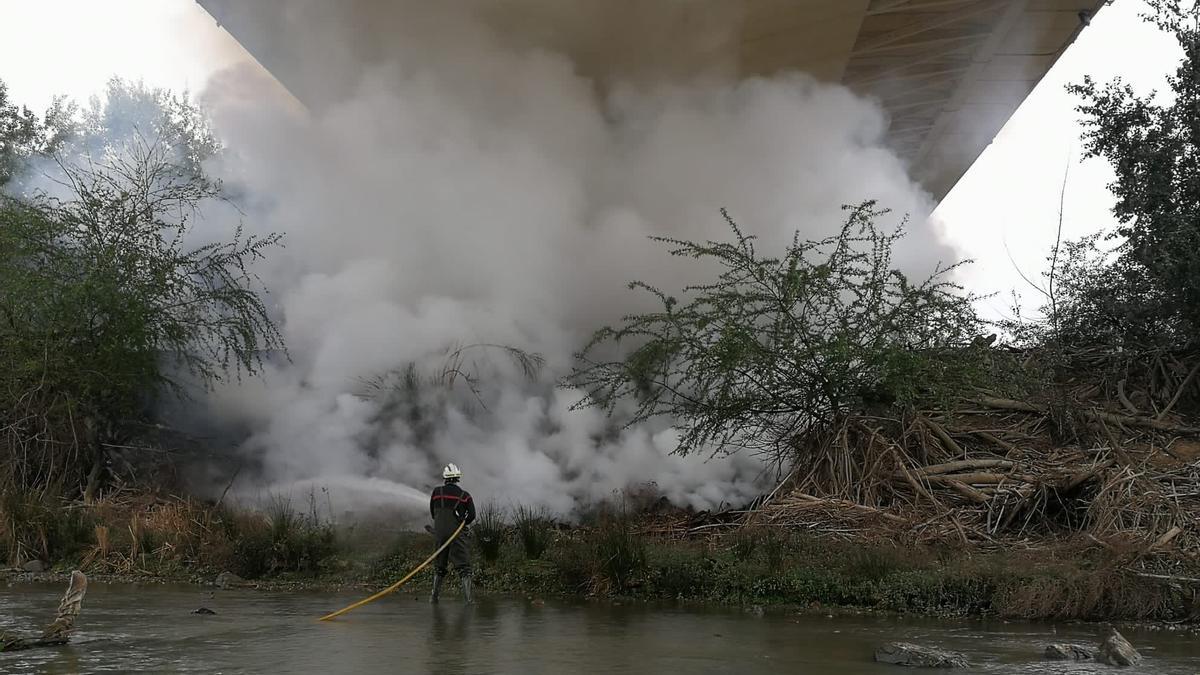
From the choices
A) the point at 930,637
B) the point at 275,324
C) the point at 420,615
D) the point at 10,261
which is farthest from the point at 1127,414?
the point at 10,261

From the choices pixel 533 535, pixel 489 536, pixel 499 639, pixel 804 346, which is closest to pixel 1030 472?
pixel 804 346

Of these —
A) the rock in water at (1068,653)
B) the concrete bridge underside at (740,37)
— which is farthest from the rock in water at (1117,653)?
the concrete bridge underside at (740,37)

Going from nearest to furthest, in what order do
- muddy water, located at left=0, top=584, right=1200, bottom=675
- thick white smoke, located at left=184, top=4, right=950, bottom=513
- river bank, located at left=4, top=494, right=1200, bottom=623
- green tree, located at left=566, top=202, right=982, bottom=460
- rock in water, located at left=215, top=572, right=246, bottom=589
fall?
muddy water, located at left=0, top=584, right=1200, bottom=675 → river bank, located at left=4, top=494, right=1200, bottom=623 → rock in water, located at left=215, top=572, right=246, bottom=589 → green tree, located at left=566, top=202, right=982, bottom=460 → thick white smoke, located at left=184, top=4, right=950, bottom=513

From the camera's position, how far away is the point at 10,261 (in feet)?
56.1

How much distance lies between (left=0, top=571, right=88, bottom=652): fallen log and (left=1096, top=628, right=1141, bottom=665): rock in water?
731cm

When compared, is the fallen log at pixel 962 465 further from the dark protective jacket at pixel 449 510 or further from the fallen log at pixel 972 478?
the dark protective jacket at pixel 449 510

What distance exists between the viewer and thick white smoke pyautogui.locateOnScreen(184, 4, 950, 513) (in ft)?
63.0

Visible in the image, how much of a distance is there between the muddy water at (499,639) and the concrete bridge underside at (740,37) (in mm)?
11799

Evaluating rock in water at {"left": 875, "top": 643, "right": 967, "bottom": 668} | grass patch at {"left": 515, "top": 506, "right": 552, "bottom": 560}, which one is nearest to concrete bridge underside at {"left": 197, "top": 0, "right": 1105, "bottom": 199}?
grass patch at {"left": 515, "top": 506, "right": 552, "bottom": 560}

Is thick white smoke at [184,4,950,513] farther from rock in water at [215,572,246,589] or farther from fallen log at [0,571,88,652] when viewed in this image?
fallen log at [0,571,88,652]

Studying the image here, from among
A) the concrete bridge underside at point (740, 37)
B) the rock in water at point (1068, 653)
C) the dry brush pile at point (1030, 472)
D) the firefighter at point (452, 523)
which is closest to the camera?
the rock in water at point (1068, 653)

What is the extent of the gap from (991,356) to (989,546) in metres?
4.31

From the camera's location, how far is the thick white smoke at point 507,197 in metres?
19.2

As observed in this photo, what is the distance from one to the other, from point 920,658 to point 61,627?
6.26 m
